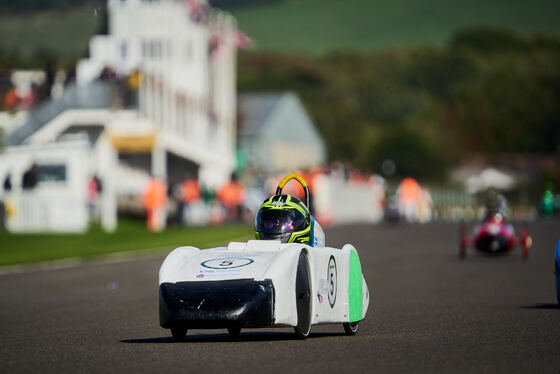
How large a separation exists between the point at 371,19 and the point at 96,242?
101 metres

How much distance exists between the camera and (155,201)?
4269 cm

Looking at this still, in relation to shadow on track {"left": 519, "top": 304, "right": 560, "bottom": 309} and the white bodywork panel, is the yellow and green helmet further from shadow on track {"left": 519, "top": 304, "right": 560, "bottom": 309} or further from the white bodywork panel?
shadow on track {"left": 519, "top": 304, "right": 560, "bottom": 309}

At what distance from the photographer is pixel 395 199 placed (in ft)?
161

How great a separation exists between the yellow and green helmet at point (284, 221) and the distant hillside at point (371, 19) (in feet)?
355

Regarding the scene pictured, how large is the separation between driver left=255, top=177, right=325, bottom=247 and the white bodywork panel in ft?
1.22

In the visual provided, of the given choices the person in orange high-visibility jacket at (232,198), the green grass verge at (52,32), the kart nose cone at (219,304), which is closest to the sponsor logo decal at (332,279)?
the kart nose cone at (219,304)

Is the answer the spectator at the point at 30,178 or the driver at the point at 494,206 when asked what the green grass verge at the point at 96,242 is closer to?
the spectator at the point at 30,178

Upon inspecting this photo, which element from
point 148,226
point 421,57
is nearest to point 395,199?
point 148,226

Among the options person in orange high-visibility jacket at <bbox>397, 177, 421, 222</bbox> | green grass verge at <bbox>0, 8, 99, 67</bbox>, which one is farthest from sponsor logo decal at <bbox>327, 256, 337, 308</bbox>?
green grass verge at <bbox>0, 8, 99, 67</bbox>

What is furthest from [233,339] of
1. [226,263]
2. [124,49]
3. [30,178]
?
[124,49]

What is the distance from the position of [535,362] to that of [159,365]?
2533mm

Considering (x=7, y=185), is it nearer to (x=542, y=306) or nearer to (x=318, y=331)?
(x=542, y=306)

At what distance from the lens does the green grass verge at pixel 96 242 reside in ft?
95.5

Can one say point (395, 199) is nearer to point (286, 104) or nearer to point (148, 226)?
point (148, 226)
